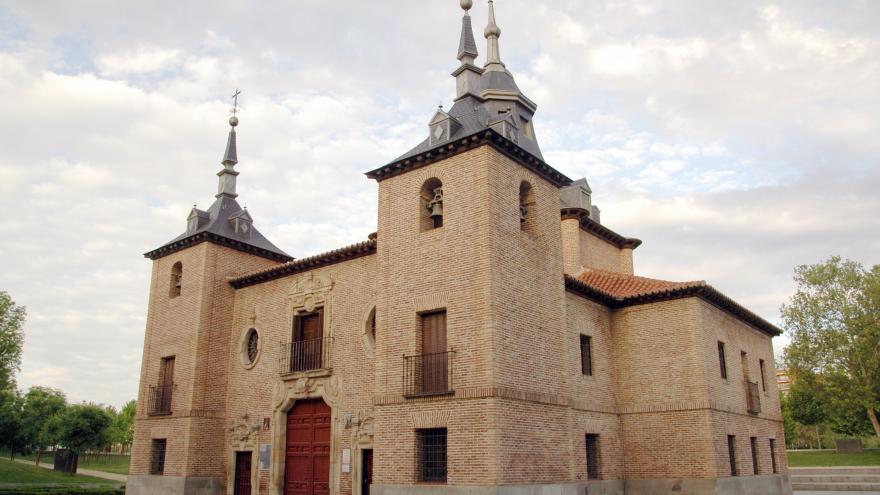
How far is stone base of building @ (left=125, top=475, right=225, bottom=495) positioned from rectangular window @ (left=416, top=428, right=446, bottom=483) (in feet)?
28.4

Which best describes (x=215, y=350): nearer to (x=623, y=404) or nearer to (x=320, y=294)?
(x=320, y=294)

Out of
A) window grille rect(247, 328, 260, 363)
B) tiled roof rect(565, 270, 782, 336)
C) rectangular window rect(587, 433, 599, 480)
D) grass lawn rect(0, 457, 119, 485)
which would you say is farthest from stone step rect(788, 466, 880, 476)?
grass lawn rect(0, 457, 119, 485)

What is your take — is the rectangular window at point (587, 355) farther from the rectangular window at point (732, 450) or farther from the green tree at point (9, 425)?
the green tree at point (9, 425)

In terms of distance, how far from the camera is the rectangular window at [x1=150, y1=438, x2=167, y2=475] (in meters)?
20.4

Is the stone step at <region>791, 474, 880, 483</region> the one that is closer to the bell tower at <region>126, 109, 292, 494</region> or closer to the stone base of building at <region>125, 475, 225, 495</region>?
the bell tower at <region>126, 109, 292, 494</region>

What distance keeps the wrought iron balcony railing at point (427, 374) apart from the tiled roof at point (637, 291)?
464 cm

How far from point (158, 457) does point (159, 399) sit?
5.75 ft

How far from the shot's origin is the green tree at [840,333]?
35656 mm

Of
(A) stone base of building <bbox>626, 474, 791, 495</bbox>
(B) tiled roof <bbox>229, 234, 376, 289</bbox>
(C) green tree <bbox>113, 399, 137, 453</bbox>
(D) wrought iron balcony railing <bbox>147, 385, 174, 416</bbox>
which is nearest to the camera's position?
(A) stone base of building <bbox>626, 474, 791, 495</bbox>

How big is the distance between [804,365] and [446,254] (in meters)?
32.0

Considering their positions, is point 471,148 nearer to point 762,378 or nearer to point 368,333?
point 368,333

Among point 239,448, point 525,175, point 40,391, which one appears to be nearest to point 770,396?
point 525,175

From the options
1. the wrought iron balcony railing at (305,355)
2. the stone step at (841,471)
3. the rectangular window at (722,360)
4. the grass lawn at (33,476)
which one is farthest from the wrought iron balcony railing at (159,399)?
the stone step at (841,471)

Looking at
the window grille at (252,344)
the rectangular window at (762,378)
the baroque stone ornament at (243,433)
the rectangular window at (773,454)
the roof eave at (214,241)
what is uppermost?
the roof eave at (214,241)
